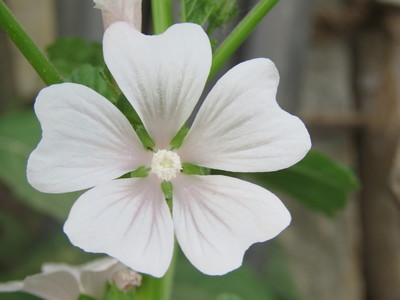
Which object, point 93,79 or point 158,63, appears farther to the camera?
point 93,79

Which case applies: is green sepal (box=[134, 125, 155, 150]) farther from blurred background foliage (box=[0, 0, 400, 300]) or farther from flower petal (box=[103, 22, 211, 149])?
blurred background foliage (box=[0, 0, 400, 300])

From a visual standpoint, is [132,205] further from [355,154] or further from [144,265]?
[355,154]

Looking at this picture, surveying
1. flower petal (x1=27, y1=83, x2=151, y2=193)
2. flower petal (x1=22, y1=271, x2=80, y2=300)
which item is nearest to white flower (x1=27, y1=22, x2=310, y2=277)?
flower petal (x1=27, y1=83, x2=151, y2=193)

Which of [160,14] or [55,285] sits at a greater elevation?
[160,14]

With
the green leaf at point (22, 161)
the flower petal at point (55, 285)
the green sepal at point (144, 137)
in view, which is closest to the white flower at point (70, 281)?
the flower petal at point (55, 285)

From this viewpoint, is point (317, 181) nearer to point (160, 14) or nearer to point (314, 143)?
point (160, 14)

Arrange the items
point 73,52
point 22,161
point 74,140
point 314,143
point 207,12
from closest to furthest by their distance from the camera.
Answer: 1. point 74,140
2. point 207,12
3. point 73,52
4. point 22,161
5. point 314,143

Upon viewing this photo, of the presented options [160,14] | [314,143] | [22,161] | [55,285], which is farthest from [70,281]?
[314,143]

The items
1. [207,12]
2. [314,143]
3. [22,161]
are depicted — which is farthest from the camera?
[314,143]
